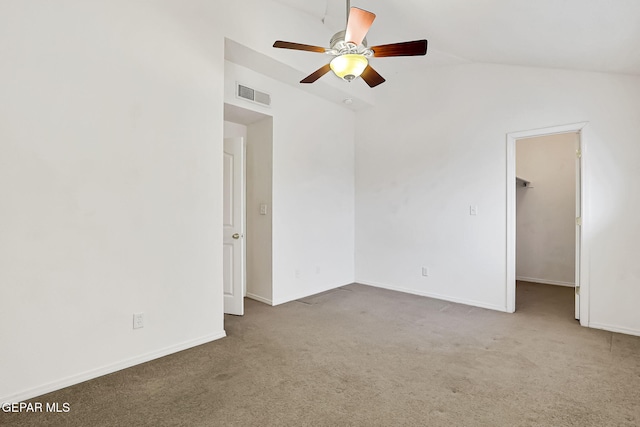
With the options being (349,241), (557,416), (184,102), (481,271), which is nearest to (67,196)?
(184,102)

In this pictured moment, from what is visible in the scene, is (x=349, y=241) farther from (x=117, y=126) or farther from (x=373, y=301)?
(x=117, y=126)

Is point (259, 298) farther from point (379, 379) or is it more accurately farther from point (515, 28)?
point (515, 28)

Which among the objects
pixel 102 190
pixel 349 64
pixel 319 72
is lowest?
pixel 102 190

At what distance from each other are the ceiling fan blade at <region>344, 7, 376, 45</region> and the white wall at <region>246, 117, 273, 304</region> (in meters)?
2.11

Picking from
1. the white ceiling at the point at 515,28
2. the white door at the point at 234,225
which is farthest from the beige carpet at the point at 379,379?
the white ceiling at the point at 515,28

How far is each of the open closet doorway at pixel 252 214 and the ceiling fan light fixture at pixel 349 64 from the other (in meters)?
1.73

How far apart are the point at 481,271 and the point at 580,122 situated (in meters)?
1.99

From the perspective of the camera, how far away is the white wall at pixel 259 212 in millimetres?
4281

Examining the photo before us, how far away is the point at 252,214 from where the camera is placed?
4.58 metres

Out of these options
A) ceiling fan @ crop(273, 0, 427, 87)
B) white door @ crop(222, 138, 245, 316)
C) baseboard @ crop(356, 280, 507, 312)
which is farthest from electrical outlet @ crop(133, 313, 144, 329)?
baseboard @ crop(356, 280, 507, 312)

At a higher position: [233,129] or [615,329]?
[233,129]

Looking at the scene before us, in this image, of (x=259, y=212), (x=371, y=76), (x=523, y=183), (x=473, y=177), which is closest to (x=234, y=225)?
(x=259, y=212)

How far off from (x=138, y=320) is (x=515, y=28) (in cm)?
404

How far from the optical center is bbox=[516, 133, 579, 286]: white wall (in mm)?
5297
